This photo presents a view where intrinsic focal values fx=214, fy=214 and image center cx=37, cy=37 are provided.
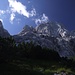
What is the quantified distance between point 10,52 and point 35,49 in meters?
29.9

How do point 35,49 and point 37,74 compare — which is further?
point 35,49

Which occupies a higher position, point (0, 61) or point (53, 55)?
point (53, 55)

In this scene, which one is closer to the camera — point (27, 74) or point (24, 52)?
point (27, 74)

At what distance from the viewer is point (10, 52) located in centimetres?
4359

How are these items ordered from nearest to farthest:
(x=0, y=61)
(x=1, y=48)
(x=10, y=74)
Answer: (x=10, y=74) → (x=1, y=48) → (x=0, y=61)

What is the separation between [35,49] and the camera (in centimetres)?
7312

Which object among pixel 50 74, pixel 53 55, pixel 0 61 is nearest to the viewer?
pixel 50 74

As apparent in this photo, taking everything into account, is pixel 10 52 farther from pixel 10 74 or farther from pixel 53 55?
pixel 53 55

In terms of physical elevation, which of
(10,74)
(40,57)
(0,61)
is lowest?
(10,74)

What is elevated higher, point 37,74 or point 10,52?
point 10,52

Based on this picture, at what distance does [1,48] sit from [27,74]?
9.52m

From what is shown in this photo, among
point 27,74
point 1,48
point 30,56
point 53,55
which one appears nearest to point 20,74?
point 27,74

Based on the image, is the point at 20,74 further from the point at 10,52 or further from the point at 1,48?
the point at 10,52

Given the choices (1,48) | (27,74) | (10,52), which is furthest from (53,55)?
(27,74)
